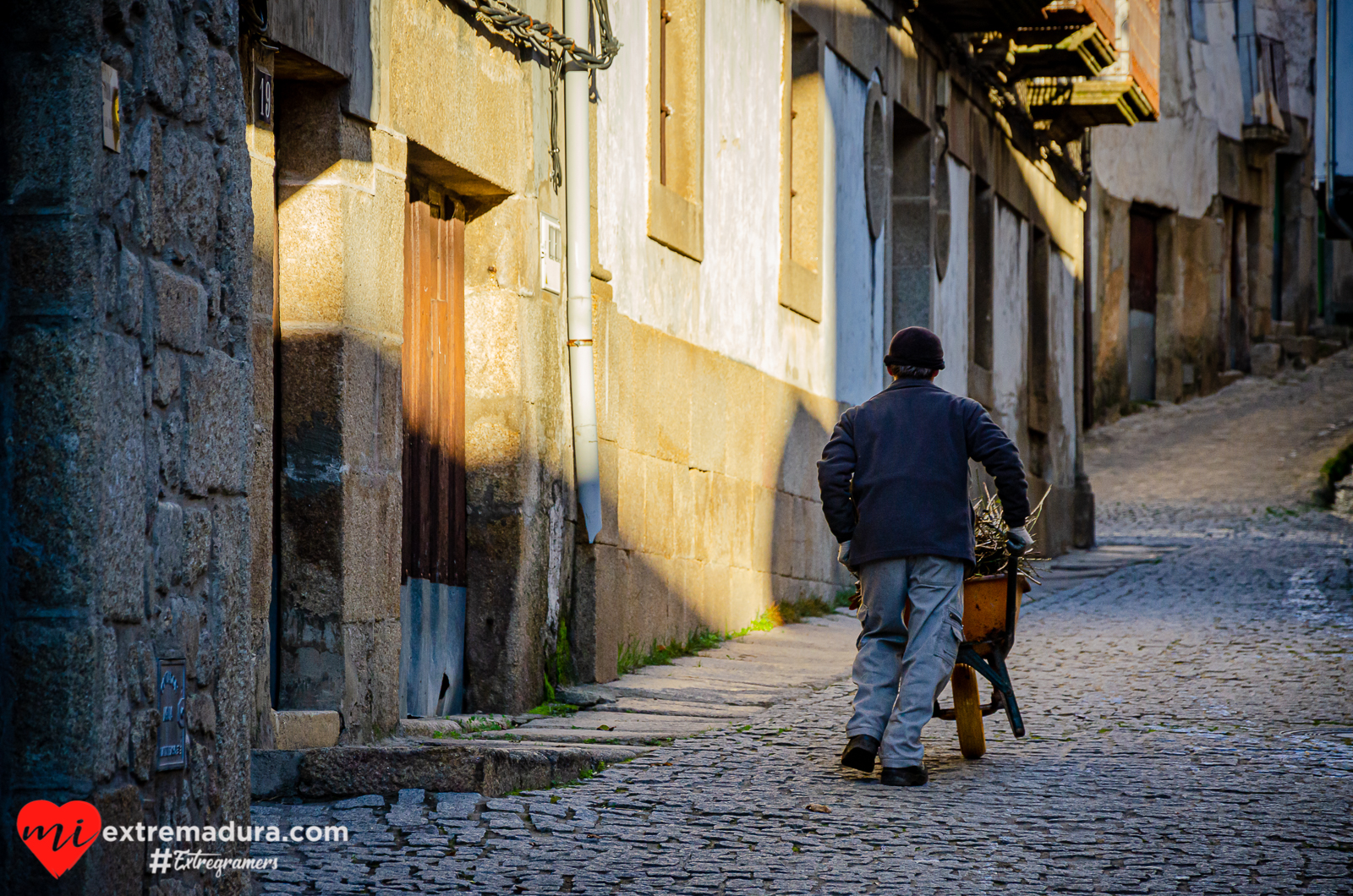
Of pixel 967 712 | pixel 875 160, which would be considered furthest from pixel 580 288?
pixel 875 160

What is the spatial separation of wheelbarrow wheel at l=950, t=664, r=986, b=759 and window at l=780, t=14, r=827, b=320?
17.9 ft

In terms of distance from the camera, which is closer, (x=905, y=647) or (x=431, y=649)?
(x=905, y=647)

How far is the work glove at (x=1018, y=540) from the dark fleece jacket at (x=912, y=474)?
27 millimetres

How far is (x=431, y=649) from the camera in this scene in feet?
22.3

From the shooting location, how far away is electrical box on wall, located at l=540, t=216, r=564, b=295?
292 inches

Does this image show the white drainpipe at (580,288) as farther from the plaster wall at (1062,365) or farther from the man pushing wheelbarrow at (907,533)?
the plaster wall at (1062,365)

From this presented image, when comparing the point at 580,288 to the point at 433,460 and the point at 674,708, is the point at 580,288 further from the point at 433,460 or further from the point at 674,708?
the point at 674,708

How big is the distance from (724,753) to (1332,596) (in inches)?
290

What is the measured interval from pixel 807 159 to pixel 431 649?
5.69 m

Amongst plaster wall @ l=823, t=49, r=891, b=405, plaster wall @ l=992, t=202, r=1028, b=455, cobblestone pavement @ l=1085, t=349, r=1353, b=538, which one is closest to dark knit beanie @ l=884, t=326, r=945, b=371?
plaster wall @ l=823, t=49, r=891, b=405

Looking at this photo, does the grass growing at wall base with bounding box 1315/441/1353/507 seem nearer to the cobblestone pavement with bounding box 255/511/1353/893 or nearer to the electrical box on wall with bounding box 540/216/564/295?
the cobblestone pavement with bounding box 255/511/1353/893

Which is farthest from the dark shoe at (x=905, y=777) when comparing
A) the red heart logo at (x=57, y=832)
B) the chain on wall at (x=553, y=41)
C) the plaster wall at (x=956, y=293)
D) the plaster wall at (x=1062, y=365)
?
the plaster wall at (x=1062, y=365)

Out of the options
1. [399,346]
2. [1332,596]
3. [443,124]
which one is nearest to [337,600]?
[399,346]

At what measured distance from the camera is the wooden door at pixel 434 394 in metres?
6.71
